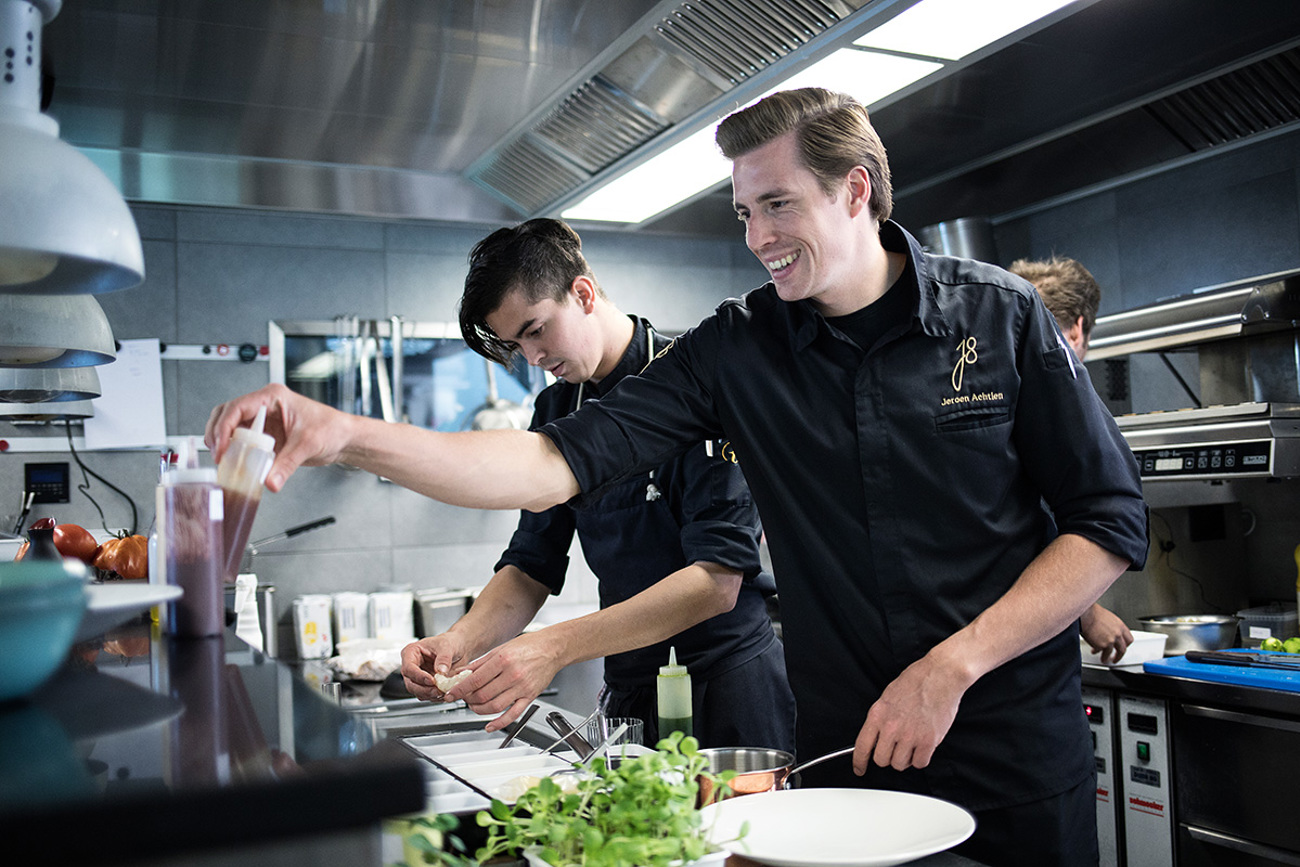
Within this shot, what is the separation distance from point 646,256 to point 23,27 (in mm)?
3705

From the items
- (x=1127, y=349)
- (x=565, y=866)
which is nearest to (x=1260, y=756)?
(x=1127, y=349)

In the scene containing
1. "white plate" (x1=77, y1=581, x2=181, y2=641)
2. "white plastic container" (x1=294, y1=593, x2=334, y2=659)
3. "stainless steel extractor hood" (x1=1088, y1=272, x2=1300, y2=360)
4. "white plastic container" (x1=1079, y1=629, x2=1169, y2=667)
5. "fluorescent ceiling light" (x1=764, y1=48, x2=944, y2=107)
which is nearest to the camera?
"white plate" (x1=77, y1=581, x2=181, y2=641)

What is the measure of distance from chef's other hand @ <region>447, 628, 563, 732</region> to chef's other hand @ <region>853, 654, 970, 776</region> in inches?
20.6

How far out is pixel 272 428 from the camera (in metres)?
1.13

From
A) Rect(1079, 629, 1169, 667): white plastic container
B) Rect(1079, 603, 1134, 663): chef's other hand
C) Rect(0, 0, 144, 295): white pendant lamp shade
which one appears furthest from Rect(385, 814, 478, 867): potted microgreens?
Rect(1079, 629, 1169, 667): white plastic container

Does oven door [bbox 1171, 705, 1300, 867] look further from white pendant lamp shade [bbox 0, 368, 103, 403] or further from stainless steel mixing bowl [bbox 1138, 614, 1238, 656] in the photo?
white pendant lamp shade [bbox 0, 368, 103, 403]

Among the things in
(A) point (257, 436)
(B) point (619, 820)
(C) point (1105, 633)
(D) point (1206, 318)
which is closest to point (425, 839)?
(B) point (619, 820)

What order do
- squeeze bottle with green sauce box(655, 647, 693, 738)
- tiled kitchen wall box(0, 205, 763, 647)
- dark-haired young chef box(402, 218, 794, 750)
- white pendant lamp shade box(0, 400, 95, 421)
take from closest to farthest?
squeeze bottle with green sauce box(655, 647, 693, 738), dark-haired young chef box(402, 218, 794, 750), white pendant lamp shade box(0, 400, 95, 421), tiled kitchen wall box(0, 205, 763, 647)

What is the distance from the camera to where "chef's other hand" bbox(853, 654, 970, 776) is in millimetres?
1285

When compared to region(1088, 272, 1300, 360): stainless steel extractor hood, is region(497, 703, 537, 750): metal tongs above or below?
below

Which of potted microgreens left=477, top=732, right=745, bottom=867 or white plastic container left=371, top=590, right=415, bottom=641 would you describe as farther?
white plastic container left=371, top=590, right=415, bottom=641

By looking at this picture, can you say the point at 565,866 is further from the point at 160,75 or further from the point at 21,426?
the point at 21,426

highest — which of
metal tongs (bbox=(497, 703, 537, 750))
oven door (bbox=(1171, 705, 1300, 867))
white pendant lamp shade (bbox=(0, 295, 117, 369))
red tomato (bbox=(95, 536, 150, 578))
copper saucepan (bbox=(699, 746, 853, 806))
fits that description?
white pendant lamp shade (bbox=(0, 295, 117, 369))

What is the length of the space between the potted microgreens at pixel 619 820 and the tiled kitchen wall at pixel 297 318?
10.7 ft
